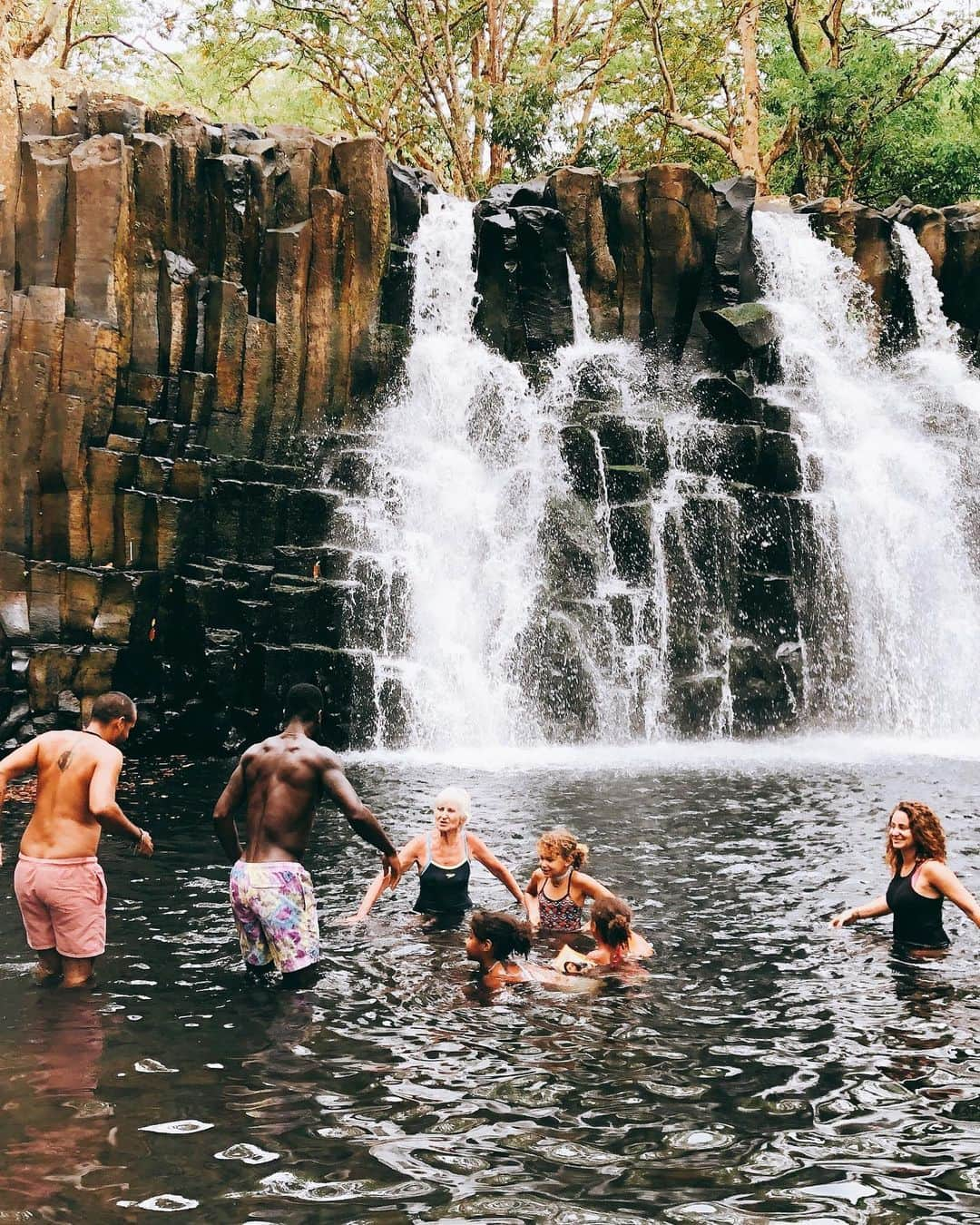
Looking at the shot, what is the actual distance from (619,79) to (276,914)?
32.2 m

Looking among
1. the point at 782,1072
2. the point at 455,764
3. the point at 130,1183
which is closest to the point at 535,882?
the point at 782,1072

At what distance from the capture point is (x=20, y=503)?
17734 millimetres

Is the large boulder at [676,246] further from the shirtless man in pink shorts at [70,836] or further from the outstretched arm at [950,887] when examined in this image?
the shirtless man in pink shorts at [70,836]

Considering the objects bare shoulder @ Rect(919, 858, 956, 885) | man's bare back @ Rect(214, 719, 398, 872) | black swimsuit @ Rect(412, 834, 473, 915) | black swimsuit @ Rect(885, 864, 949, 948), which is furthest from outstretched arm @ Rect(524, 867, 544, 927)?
bare shoulder @ Rect(919, 858, 956, 885)

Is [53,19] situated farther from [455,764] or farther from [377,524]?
[455,764]

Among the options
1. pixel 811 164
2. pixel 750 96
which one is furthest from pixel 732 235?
pixel 811 164

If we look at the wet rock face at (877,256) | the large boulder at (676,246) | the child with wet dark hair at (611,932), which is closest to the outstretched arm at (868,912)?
the child with wet dark hair at (611,932)

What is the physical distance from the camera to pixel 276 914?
7023 mm

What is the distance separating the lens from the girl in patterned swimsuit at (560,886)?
8.09 meters

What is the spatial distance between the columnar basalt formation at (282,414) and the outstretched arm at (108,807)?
11168 millimetres

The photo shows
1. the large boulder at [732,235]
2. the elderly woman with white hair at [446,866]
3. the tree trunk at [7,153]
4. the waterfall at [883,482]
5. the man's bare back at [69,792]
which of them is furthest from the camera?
the large boulder at [732,235]

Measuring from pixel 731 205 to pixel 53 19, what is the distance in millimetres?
15469

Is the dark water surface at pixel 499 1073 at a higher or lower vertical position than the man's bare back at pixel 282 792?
lower

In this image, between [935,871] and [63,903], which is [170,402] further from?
[935,871]
